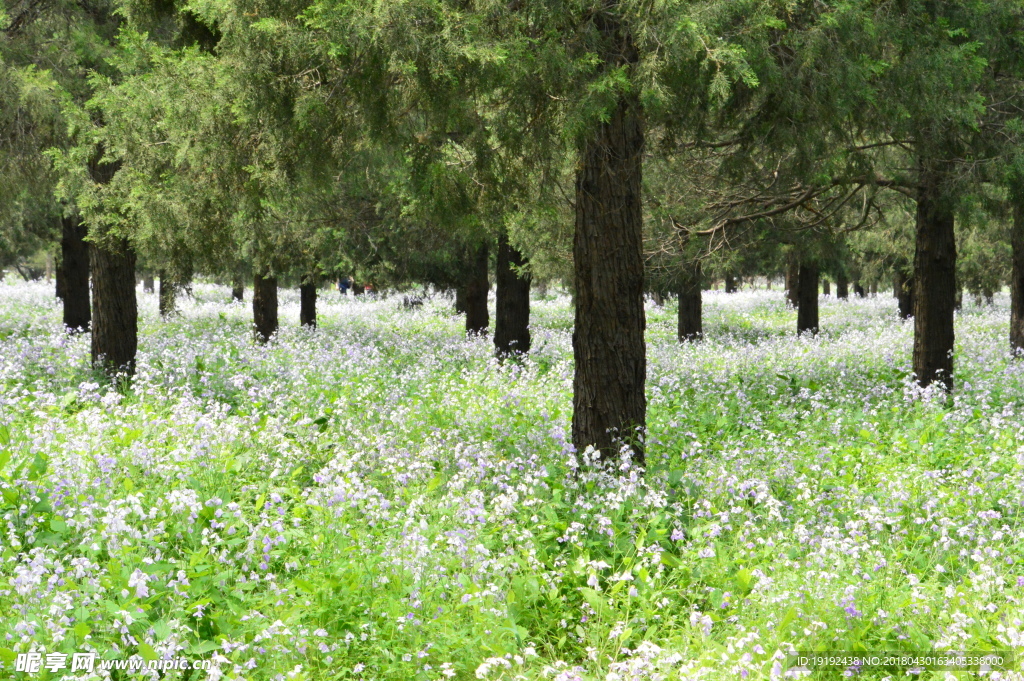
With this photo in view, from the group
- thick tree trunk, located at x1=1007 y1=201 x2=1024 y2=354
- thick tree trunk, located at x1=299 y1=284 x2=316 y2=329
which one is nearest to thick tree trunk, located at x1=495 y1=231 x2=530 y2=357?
thick tree trunk, located at x1=299 y1=284 x2=316 y2=329

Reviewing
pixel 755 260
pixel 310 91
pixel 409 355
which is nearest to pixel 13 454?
pixel 310 91

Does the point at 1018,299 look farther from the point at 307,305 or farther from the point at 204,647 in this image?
the point at 307,305

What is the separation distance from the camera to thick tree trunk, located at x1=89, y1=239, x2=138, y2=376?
33.8 ft

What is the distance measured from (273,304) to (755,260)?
1486cm

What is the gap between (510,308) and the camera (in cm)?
1332

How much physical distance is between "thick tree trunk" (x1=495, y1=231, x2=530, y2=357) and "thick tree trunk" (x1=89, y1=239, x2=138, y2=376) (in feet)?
18.3

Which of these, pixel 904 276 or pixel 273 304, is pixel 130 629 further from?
pixel 904 276

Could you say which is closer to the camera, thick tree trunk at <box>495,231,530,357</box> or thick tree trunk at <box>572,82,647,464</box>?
thick tree trunk at <box>572,82,647,464</box>

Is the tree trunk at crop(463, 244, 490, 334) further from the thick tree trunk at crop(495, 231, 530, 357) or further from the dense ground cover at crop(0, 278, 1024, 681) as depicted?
the dense ground cover at crop(0, 278, 1024, 681)

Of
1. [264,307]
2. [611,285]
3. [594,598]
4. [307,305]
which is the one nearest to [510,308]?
[264,307]

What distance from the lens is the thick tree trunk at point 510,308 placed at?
1324cm

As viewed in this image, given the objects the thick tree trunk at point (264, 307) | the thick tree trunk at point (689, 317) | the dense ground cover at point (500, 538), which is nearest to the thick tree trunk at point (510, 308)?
the dense ground cover at point (500, 538)

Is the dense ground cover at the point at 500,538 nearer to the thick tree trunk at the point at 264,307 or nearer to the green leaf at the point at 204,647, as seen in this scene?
the green leaf at the point at 204,647

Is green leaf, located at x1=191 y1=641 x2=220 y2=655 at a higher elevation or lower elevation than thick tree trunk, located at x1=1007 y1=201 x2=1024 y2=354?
lower
